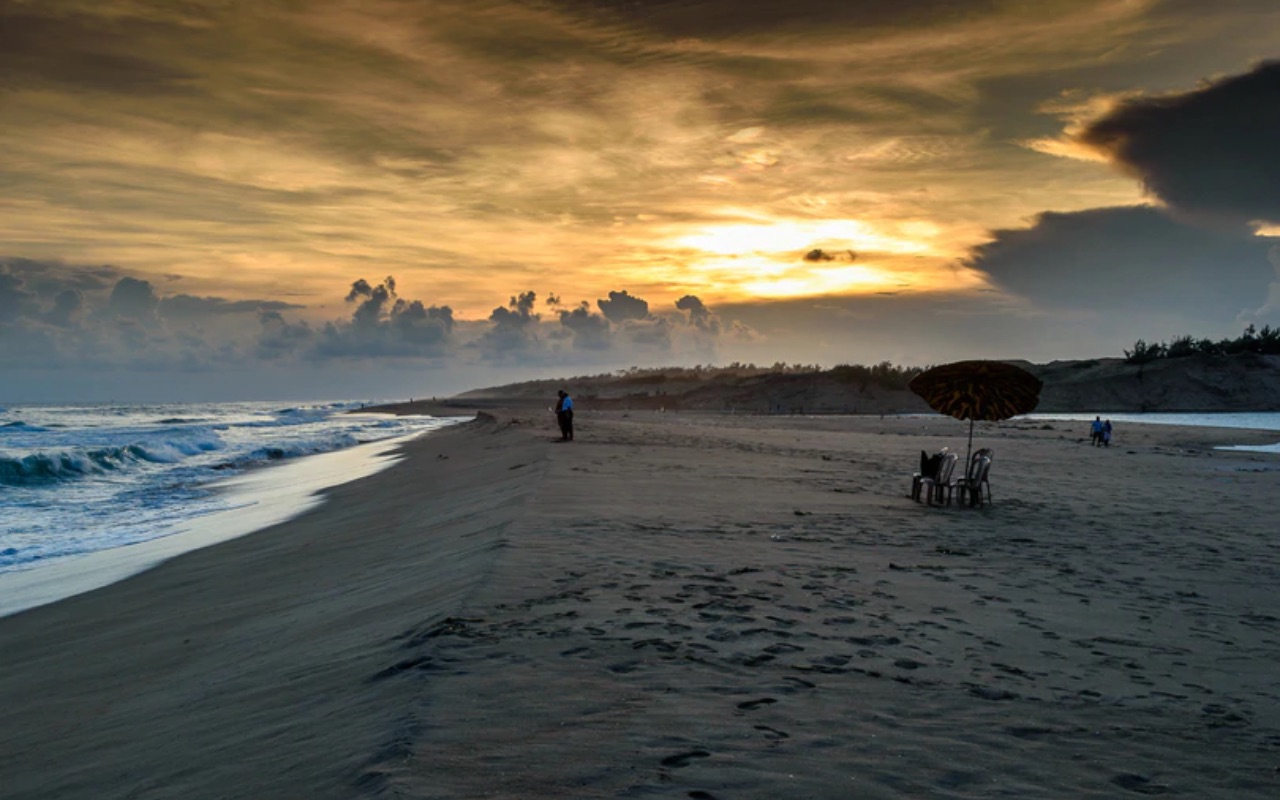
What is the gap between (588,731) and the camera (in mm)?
4082

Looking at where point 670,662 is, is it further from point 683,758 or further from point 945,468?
point 945,468

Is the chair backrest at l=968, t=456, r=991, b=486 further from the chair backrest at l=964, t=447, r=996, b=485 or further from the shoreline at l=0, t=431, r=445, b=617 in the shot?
the shoreline at l=0, t=431, r=445, b=617

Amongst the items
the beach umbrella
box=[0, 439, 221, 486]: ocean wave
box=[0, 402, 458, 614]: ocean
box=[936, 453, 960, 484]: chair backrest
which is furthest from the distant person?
box=[0, 439, 221, 486]: ocean wave

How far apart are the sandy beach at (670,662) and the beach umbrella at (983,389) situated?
11.2 ft

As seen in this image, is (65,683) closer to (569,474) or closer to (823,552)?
(823,552)

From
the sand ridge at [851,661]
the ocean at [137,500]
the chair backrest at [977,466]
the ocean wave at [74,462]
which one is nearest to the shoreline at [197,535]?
the ocean at [137,500]

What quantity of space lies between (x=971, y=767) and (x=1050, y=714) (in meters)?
1.06

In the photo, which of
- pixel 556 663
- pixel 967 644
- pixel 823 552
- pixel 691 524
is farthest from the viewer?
pixel 691 524

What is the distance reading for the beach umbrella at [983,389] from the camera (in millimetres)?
15523

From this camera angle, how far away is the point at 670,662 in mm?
5207

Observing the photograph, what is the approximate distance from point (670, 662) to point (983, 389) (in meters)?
12.3

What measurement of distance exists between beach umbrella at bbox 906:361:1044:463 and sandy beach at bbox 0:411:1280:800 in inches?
135

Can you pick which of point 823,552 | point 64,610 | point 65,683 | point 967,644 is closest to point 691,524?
point 823,552

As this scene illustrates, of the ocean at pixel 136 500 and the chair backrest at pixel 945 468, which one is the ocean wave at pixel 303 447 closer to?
the ocean at pixel 136 500
